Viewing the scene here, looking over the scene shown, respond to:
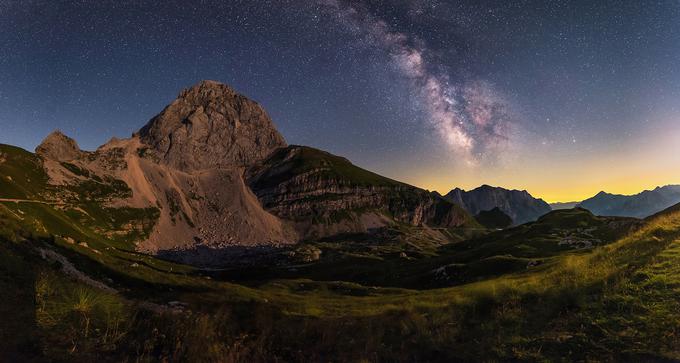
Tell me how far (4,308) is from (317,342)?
424 inches

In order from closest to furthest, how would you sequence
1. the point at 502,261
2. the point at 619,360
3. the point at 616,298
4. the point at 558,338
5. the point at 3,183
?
the point at 619,360 → the point at 558,338 → the point at 616,298 → the point at 502,261 → the point at 3,183

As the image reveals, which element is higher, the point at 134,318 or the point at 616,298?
the point at 616,298

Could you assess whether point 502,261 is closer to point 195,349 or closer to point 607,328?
point 607,328

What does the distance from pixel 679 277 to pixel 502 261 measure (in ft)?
191

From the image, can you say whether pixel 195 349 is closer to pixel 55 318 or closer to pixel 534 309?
pixel 55 318

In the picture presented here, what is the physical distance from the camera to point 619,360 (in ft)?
35.6

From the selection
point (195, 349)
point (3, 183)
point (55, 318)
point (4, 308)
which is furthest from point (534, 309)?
point (3, 183)

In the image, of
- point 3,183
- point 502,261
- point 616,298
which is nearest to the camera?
point 616,298

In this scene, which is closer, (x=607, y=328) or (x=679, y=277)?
(x=607, y=328)

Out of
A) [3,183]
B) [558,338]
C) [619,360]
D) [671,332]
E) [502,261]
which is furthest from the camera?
[3,183]

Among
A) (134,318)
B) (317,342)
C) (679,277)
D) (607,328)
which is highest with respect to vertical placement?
(679,277)

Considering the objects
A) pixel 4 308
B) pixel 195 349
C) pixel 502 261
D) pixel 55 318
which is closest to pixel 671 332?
pixel 195 349

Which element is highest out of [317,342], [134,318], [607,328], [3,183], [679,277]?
[3,183]

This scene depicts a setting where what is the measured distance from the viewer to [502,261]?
6962cm
